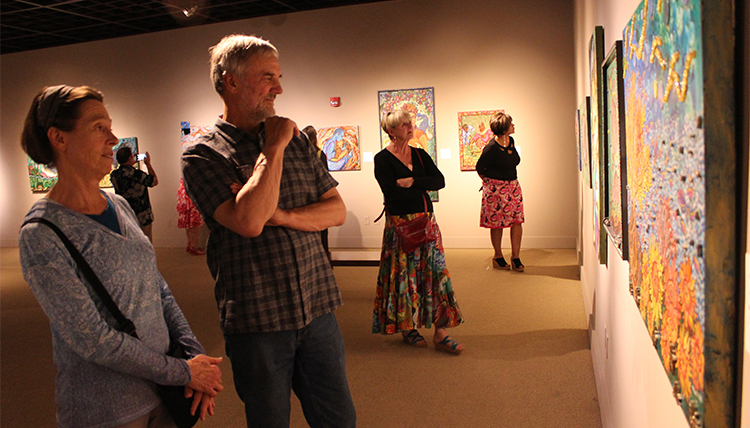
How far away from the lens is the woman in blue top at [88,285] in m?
1.43

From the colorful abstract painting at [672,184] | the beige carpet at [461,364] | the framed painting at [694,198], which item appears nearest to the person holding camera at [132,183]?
the beige carpet at [461,364]

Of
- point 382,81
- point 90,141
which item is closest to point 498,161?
point 382,81

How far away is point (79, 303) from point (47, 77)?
1183 cm

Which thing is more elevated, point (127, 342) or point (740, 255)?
point (740, 255)

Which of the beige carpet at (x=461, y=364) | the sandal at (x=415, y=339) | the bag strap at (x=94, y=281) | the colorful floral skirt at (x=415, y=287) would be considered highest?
the bag strap at (x=94, y=281)

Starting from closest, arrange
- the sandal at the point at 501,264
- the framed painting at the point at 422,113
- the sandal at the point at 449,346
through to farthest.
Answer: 1. the sandal at the point at 449,346
2. the sandal at the point at 501,264
3. the framed painting at the point at 422,113

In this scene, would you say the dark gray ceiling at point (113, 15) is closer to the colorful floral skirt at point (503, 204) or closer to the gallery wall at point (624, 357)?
the colorful floral skirt at point (503, 204)

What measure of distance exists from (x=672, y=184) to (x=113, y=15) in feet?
33.3

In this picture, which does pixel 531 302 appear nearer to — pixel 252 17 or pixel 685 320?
pixel 685 320

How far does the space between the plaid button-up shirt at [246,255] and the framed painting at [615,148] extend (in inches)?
43.1

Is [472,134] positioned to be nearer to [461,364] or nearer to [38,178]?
[461,364]

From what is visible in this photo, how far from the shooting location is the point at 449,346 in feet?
13.5

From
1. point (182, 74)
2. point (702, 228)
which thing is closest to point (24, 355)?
point (702, 228)

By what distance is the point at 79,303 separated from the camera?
56.5 inches
